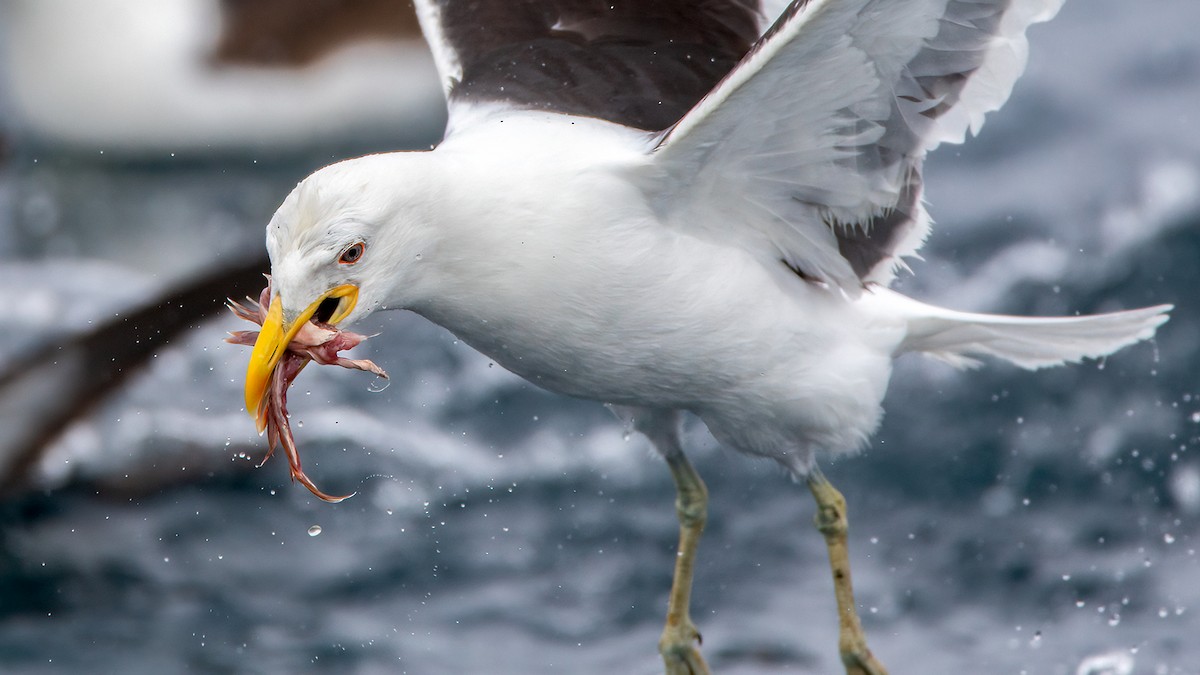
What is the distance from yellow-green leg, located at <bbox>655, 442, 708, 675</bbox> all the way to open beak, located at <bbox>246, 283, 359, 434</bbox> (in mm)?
1109

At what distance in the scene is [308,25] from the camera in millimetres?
5242

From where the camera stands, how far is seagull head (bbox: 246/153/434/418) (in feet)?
7.12

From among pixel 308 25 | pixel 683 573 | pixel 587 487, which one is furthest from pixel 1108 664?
pixel 308 25

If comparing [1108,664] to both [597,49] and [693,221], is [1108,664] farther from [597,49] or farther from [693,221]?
[597,49]

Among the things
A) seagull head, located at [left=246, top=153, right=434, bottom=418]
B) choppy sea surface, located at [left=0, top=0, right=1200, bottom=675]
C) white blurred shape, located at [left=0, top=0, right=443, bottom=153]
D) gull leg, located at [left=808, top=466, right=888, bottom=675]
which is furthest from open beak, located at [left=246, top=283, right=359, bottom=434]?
white blurred shape, located at [left=0, top=0, right=443, bottom=153]

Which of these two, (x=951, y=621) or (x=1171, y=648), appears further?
(x=951, y=621)

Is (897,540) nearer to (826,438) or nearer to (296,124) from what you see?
(826,438)

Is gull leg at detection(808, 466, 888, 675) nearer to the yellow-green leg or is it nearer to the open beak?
the yellow-green leg

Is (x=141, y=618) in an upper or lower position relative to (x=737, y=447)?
lower

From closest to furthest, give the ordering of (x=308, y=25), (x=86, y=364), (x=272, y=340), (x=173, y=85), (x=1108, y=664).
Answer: (x=272, y=340) → (x=1108, y=664) → (x=86, y=364) → (x=173, y=85) → (x=308, y=25)

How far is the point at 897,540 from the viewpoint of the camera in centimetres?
430

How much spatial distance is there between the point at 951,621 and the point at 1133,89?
262 cm

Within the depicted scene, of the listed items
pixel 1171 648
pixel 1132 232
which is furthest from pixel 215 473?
pixel 1132 232

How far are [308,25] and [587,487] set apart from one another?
1.97 metres
